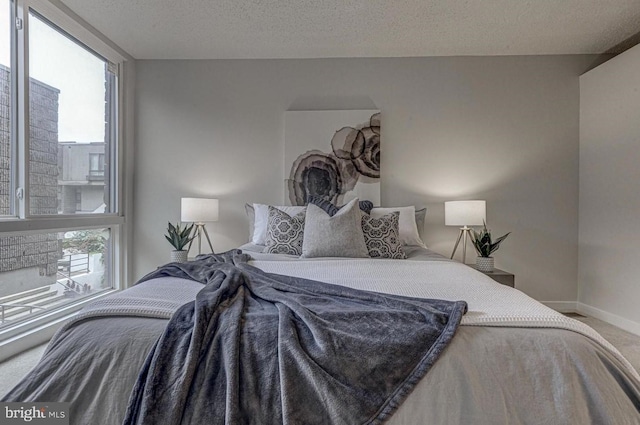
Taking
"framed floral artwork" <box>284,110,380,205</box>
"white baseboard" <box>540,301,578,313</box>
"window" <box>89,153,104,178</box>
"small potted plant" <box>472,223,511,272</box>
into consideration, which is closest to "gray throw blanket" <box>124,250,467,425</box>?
"small potted plant" <box>472,223,511,272</box>

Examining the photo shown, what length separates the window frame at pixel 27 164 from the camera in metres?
2.42

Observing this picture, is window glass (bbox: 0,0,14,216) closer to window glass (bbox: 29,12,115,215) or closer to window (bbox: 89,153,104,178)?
window glass (bbox: 29,12,115,215)

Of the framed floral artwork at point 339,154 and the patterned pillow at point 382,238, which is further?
the framed floral artwork at point 339,154

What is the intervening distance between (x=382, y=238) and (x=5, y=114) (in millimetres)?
2799

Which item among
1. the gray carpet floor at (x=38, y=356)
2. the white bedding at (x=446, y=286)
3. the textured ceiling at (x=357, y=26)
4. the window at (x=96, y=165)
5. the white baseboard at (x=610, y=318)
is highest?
the textured ceiling at (x=357, y=26)

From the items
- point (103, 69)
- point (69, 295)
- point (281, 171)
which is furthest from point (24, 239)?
point (281, 171)

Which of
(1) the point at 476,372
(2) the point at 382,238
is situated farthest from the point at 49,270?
(1) the point at 476,372

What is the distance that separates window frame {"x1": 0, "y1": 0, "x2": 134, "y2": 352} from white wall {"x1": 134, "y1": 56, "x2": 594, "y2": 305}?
15 centimetres

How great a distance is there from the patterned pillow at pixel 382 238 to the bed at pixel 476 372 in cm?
134

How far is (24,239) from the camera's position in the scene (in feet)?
8.27

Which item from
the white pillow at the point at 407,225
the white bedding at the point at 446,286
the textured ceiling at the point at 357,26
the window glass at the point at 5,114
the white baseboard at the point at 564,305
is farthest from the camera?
the white baseboard at the point at 564,305

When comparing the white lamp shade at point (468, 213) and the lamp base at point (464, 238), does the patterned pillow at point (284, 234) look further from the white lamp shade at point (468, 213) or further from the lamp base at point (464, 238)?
the lamp base at point (464, 238)

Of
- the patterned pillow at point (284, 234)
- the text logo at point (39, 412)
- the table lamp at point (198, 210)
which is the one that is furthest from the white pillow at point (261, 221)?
the text logo at point (39, 412)

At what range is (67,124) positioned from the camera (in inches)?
116
